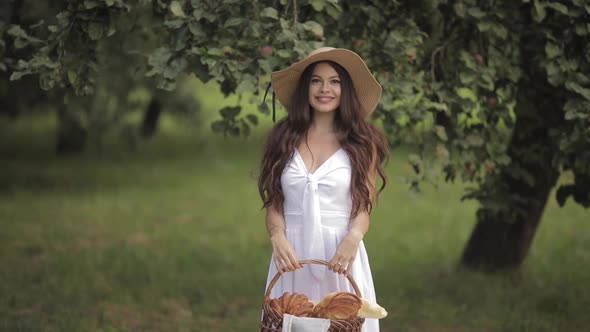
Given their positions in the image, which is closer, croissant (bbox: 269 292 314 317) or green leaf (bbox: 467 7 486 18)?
croissant (bbox: 269 292 314 317)

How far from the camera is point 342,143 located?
3.23 m

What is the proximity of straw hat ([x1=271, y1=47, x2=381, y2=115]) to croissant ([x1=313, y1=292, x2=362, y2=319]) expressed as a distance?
94cm

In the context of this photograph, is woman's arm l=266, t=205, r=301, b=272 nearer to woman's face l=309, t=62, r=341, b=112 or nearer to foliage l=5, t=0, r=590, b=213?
woman's face l=309, t=62, r=341, b=112

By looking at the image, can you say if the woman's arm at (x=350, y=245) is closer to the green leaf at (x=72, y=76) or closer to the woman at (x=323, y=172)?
the woman at (x=323, y=172)

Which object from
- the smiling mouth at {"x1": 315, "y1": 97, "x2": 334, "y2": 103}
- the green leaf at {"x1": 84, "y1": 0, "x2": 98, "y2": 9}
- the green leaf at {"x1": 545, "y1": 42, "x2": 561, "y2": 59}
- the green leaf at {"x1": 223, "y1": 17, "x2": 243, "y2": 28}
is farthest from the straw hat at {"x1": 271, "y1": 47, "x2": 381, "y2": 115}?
the green leaf at {"x1": 545, "y1": 42, "x2": 561, "y2": 59}

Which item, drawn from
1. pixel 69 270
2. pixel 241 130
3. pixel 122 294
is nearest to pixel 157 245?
pixel 69 270

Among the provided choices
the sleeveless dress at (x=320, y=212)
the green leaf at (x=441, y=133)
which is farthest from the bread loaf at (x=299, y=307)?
the green leaf at (x=441, y=133)

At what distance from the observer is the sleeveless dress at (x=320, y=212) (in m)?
3.12

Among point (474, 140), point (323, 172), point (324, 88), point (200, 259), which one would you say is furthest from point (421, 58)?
point (200, 259)

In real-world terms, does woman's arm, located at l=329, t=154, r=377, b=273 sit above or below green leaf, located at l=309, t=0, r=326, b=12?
below

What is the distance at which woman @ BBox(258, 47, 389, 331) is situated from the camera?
3131 millimetres

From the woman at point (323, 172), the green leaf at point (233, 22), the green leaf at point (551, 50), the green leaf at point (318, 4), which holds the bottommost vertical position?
the woman at point (323, 172)

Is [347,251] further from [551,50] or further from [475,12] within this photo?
[551,50]

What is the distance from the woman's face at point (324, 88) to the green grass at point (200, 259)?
1.41m
